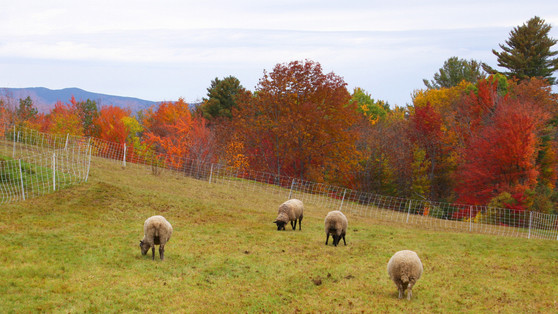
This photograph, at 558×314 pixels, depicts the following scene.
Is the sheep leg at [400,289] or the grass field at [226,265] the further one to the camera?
the sheep leg at [400,289]

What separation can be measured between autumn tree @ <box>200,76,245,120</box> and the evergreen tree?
41.0 metres

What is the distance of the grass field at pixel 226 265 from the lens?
9.73 meters

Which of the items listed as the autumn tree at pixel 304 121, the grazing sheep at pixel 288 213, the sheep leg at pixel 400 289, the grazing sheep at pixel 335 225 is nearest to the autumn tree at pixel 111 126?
the autumn tree at pixel 304 121

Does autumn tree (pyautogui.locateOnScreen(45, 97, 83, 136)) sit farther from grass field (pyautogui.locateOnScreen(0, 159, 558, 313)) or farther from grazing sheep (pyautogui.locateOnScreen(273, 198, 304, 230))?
grazing sheep (pyautogui.locateOnScreen(273, 198, 304, 230))

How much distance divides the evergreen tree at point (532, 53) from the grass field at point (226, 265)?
5363 centimetres

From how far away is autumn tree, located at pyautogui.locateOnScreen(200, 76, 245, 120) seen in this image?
62625mm

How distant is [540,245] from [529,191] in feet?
56.0

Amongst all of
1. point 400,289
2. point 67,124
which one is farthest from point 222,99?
point 400,289

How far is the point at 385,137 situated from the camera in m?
52.6

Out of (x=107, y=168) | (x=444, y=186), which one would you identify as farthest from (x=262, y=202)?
(x=444, y=186)

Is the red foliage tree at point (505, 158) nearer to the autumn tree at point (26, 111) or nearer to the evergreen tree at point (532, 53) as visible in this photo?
the evergreen tree at point (532, 53)

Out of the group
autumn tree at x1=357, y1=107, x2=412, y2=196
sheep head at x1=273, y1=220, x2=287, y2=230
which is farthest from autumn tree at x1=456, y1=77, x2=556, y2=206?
sheep head at x1=273, y1=220, x2=287, y2=230

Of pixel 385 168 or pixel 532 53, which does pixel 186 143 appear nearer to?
pixel 385 168

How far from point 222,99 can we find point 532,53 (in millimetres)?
45914
